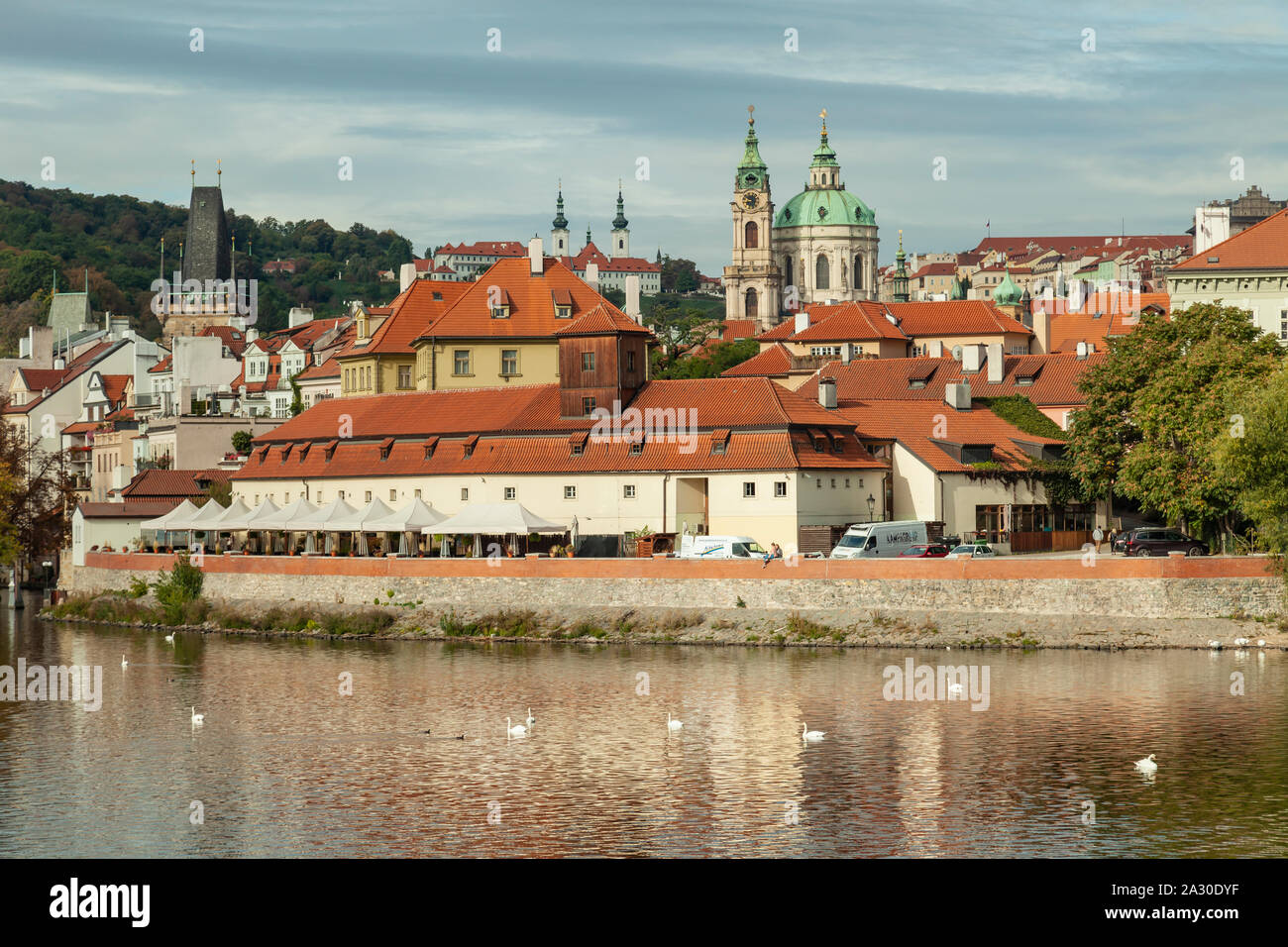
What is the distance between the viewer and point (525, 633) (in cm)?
6322

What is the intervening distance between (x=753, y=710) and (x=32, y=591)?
66261mm

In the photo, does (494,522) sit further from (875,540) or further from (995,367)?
(995,367)

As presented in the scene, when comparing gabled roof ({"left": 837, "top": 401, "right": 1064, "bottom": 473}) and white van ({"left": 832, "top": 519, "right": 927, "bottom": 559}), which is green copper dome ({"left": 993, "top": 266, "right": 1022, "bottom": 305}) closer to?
gabled roof ({"left": 837, "top": 401, "right": 1064, "bottom": 473})

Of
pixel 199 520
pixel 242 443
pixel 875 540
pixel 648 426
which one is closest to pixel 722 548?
pixel 875 540

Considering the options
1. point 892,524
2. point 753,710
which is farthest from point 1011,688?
point 892,524

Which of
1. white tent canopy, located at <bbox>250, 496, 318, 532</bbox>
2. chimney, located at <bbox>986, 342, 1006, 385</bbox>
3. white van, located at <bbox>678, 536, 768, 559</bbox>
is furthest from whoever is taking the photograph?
chimney, located at <bbox>986, 342, 1006, 385</bbox>

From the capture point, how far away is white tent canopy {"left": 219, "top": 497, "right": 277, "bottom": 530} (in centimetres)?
7925

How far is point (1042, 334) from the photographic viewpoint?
383 feet

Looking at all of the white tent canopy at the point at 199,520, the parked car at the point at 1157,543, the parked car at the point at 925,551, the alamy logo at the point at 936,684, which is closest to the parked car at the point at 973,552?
the parked car at the point at 925,551

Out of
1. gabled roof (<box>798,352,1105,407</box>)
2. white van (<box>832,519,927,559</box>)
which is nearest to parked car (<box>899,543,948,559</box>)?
white van (<box>832,519,927,559</box>)

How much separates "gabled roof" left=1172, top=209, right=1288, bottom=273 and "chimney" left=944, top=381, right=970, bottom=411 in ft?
47.4
